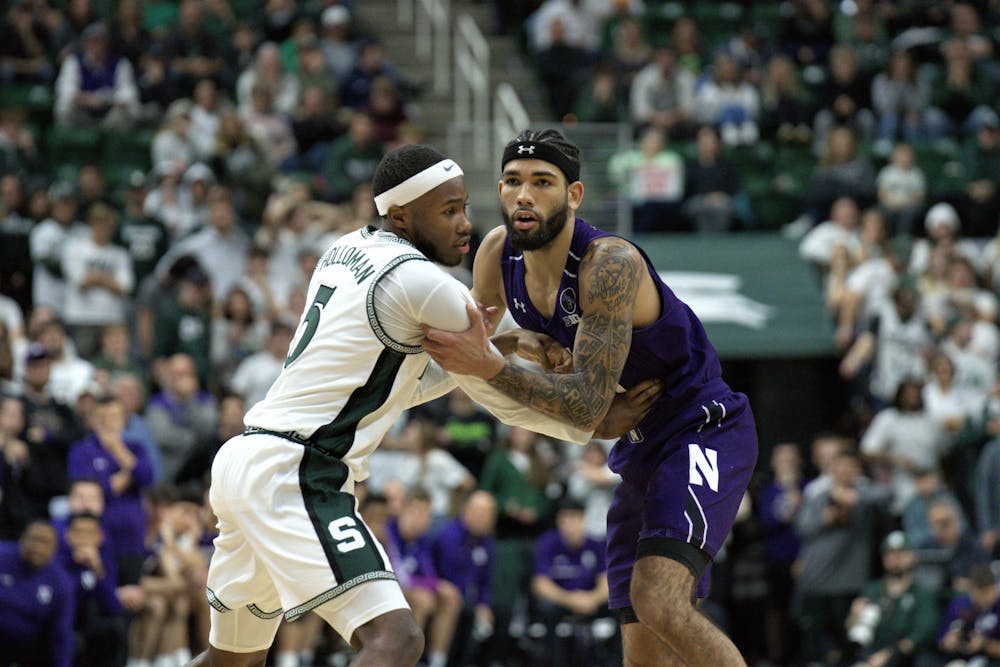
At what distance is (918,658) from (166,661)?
6279 mm

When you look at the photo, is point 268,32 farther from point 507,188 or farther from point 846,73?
point 507,188

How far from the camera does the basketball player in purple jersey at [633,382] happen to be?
6.90m

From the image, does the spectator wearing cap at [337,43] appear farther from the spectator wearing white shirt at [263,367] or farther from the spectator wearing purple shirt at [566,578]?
the spectator wearing purple shirt at [566,578]

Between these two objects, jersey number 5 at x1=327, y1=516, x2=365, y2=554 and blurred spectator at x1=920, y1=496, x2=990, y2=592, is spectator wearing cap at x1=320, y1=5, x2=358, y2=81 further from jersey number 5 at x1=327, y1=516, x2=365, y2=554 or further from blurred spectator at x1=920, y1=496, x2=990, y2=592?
jersey number 5 at x1=327, y1=516, x2=365, y2=554

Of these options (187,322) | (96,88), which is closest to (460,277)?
Result: (187,322)

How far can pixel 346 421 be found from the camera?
628cm

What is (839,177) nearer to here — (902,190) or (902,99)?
(902,190)

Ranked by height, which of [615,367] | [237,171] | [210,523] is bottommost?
[210,523]

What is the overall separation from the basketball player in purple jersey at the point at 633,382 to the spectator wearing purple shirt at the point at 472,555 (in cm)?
651

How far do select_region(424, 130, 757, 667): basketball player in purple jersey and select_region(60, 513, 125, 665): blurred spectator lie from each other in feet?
18.3

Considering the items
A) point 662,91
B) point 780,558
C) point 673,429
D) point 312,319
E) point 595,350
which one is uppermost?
point 312,319

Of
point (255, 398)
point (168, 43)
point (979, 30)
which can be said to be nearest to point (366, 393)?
point (255, 398)

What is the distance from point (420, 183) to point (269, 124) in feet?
37.6

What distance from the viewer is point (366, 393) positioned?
6.31 meters
